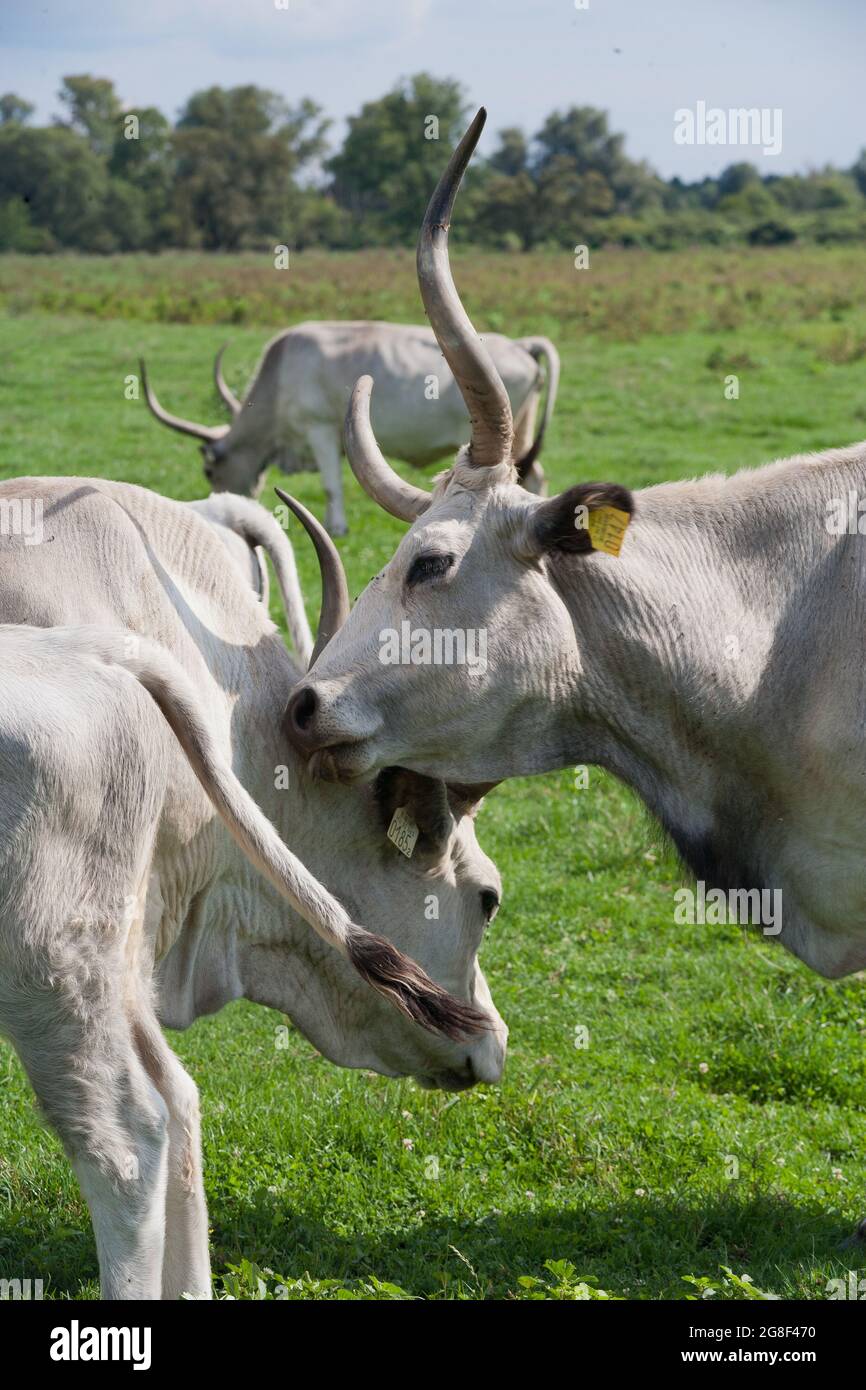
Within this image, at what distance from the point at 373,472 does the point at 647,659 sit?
1.18 meters

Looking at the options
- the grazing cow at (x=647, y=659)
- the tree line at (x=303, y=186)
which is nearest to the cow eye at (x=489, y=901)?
the grazing cow at (x=647, y=659)

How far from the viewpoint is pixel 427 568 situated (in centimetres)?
444

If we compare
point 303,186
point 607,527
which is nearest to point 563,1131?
point 607,527

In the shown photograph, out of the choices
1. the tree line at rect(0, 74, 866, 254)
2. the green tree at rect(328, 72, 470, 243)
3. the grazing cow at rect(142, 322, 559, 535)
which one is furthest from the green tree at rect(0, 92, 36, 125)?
the grazing cow at rect(142, 322, 559, 535)

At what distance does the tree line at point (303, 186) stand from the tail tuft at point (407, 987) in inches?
1694

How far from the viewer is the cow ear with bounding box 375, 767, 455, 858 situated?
4.67 m

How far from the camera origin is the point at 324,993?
479 cm

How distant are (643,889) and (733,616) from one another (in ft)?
9.34

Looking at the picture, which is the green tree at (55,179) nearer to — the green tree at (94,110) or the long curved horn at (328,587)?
the green tree at (94,110)

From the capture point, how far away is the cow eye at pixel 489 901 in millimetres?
4949

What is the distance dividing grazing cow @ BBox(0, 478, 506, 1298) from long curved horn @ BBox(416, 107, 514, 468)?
0.69 meters

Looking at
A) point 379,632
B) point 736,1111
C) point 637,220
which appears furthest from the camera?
point 637,220
